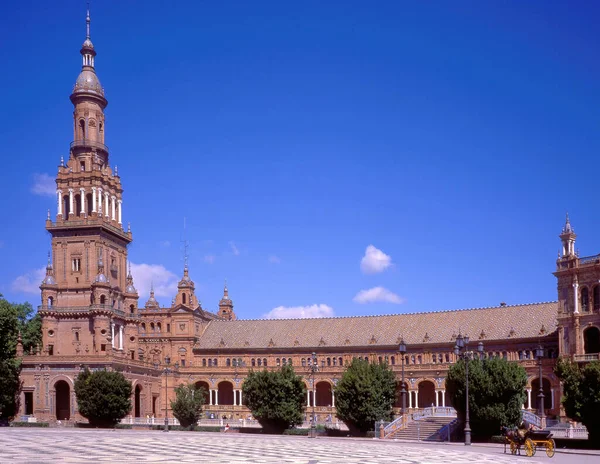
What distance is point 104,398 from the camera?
83.4 m

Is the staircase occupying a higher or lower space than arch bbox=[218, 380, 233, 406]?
higher

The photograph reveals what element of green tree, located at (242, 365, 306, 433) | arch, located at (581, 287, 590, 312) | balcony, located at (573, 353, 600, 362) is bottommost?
green tree, located at (242, 365, 306, 433)

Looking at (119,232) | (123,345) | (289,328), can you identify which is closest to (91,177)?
(119,232)

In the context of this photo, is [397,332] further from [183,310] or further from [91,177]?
[91,177]

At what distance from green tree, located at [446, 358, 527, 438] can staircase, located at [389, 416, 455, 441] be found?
4.73 m

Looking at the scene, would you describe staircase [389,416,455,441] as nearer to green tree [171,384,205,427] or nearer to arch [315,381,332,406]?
green tree [171,384,205,427]

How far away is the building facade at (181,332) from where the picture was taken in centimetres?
9938

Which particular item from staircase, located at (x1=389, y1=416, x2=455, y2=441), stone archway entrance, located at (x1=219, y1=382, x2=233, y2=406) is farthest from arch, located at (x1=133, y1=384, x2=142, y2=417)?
staircase, located at (x1=389, y1=416, x2=455, y2=441)

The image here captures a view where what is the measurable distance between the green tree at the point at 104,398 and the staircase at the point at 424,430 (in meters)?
30.7

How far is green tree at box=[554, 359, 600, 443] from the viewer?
54.5 meters

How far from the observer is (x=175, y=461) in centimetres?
3669

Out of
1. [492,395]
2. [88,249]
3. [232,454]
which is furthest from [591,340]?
[88,249]

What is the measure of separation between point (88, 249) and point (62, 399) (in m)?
19.3

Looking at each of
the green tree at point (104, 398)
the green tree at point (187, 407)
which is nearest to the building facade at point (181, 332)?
the green tree at point (104, 398)
